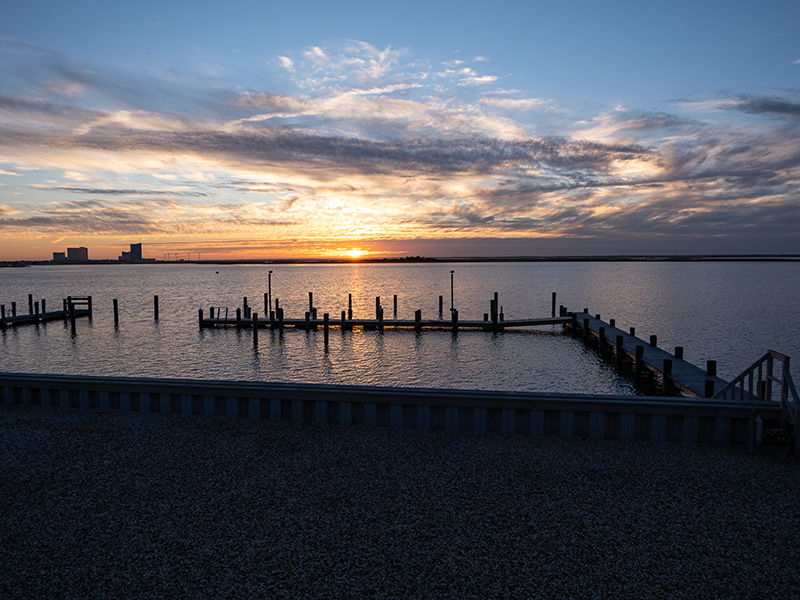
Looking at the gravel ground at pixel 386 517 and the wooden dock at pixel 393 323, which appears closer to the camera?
the gravel ground at pixel 386 517

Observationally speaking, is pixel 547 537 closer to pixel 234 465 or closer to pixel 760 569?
pixel 760 569

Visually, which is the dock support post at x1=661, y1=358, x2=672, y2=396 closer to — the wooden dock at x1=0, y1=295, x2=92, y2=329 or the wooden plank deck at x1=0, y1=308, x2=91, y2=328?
the wooden dock at x1=0, y1=295, x2=92, y2=329

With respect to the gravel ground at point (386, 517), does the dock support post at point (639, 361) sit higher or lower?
lower

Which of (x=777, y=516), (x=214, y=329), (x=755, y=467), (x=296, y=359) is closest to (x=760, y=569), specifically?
(x=777, y=516)

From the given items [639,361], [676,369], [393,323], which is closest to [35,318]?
[393,323]

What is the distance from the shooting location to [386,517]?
19.9 ft

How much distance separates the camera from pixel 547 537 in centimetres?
558

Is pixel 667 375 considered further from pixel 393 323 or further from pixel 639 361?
pixel 393 323

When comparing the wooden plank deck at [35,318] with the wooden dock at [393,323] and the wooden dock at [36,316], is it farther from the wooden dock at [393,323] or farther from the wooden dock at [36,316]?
the wooden dock at [393,323]

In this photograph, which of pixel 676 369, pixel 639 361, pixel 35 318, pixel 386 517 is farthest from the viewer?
pixel 35 318

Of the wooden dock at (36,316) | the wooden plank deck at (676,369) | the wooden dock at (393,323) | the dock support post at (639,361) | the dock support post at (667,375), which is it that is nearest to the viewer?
the wooden plank deck at (676,369)

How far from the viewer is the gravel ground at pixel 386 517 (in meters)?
4.87

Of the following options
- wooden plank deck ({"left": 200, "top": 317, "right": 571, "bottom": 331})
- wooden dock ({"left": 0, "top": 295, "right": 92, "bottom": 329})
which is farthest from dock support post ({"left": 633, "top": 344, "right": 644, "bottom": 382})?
wooden dock ({"left": 0, "top": 295, "right": 92, "bottom": 329})

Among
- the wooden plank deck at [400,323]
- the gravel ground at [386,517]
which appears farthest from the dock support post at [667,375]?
the wooden plank deck at [400,323]
